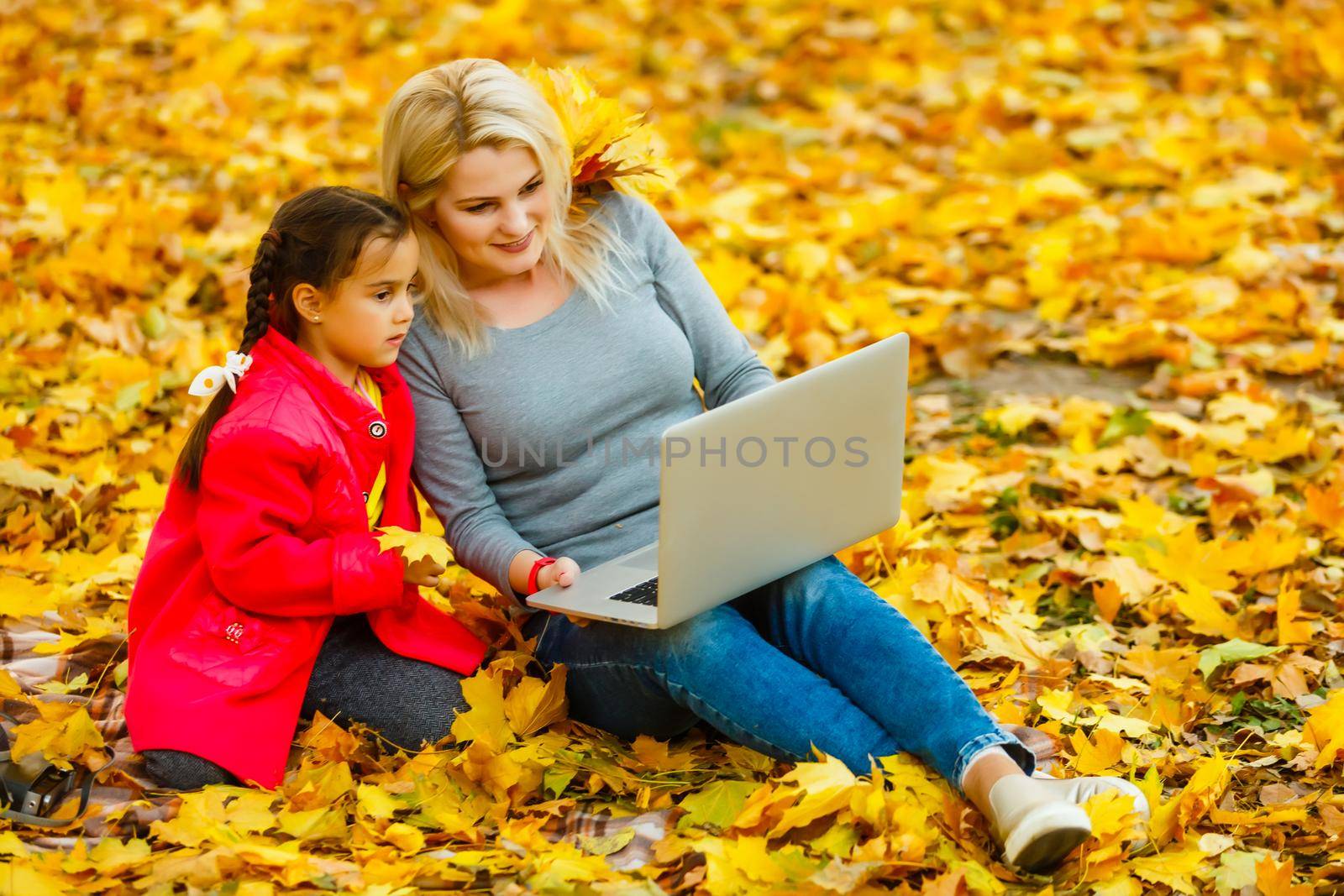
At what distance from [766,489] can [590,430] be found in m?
0.54

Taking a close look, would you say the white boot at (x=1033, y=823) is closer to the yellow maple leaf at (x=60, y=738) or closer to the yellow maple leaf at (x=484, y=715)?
the yellow maple leaf at (x=484, y=715)

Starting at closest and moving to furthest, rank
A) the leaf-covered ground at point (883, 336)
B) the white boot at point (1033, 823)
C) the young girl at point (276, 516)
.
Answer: the white boot at point (1033, 823) → the leaf-covered ground at point (883, 336) → the young girl at point (276, 516)

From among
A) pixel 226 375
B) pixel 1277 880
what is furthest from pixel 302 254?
pixel 1277 880

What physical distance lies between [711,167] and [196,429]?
11.9 feet

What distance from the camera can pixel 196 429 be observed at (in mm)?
2342

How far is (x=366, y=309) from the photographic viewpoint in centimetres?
234

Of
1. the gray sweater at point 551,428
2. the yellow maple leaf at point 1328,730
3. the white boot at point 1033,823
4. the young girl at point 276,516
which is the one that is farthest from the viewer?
the gray sweater at point 551,428

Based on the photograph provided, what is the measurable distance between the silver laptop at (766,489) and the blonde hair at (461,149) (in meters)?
0.57

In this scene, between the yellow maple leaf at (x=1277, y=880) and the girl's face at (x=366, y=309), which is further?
the girl's face at (x=366, y=309)

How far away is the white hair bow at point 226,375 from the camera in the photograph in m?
2.32

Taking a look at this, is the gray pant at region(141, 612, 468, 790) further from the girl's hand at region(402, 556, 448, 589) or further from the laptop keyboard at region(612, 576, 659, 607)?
the laptop keyboard at region(612, 576, 659, 607)

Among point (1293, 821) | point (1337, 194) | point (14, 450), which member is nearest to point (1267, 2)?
point (1337, 194)

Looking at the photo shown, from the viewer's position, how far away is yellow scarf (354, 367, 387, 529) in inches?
96.7

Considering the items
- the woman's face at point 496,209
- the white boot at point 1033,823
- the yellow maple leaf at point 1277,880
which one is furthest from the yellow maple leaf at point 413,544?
the yellow maple leaf at point 1277,880
